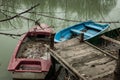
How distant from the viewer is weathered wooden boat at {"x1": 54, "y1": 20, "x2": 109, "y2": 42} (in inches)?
381

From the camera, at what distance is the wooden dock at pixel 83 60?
587 centimetres

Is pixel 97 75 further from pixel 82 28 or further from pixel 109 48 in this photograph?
pixel 82 28

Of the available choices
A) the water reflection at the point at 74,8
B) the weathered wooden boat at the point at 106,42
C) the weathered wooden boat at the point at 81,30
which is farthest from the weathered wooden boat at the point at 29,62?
the water reflection at the point at 74,8

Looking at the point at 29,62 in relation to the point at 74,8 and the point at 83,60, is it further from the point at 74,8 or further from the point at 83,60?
the point at 74,8

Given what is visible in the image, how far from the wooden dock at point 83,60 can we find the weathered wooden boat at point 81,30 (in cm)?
177

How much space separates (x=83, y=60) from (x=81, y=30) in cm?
418

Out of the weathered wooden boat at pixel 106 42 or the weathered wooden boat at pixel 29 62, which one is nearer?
the weathered wooden boat at pixel 29 62

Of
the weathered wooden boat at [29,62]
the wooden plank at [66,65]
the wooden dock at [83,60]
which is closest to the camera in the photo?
the wooden plank at [66,65]

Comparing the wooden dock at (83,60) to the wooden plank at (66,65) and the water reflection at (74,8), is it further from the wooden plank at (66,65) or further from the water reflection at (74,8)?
the water reflection at (74,8)

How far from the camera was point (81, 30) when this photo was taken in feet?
35.0

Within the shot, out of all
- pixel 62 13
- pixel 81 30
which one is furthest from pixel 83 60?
pixel 62 13

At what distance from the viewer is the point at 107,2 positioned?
1870cm

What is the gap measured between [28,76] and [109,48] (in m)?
3.26

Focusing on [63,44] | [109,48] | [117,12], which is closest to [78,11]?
[117,12]
